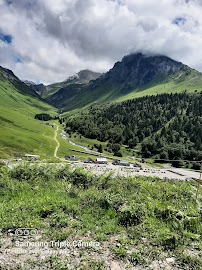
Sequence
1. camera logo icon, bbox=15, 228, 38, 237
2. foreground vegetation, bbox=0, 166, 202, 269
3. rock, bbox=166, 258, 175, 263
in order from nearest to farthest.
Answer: rock, bbox=166, 258, 175, 263, foreground vegetation, bbox=0, 166, 202, 269, camera logo icon, bbox=15, 228, 38, 237

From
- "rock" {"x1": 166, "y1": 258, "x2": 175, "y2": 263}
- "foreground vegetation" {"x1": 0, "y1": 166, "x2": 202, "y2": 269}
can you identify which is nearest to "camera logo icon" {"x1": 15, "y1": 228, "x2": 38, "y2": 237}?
"foreground vegetation" {"x1": 0, "y1": 166, "x2": 202, "y2": 269}

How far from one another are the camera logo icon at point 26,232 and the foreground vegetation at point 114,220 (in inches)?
6.8

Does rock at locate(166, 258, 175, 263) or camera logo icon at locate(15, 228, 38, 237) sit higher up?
rock at locate(166, 258, 175, 263)

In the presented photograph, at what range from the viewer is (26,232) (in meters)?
6.70

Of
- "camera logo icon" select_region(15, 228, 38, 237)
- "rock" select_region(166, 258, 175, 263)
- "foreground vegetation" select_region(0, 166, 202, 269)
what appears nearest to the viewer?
"rock" select_region(166, 258, 175, 263)

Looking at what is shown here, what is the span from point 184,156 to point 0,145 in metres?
174

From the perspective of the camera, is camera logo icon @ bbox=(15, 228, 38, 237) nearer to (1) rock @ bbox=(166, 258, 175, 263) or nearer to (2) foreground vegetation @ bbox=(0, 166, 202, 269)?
(2) foreground vegetation @ bbox=(0, 166, 202, 269)

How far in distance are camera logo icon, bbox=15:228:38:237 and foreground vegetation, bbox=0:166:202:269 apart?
0.17 meters

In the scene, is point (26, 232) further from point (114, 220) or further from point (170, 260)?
point (170, 260)

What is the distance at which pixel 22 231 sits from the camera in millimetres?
6668

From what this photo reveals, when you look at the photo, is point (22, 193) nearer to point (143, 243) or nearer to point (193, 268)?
point (143, 243)

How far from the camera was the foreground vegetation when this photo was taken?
20.1 feet

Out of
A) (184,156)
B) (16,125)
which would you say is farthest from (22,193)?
(16,125)

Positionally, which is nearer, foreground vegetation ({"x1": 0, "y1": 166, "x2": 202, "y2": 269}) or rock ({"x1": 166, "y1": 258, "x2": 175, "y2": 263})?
rock ({"x1": 166, "y1": 258, "x2": 175, "y2": 263})
